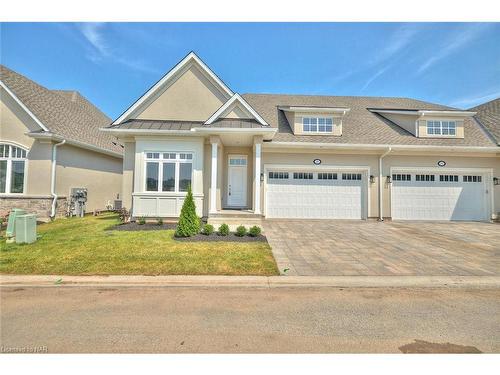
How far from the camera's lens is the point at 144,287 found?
4879 millimetres

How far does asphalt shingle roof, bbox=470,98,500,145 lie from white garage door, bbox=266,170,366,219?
324 inches

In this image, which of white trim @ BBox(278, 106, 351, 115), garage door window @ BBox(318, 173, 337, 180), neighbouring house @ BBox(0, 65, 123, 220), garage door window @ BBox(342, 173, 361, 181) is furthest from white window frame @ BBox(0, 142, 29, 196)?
garage door window @ BBox(342, 173, 361, 181)

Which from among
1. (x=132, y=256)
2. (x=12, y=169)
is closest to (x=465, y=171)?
(x=132, y=256)

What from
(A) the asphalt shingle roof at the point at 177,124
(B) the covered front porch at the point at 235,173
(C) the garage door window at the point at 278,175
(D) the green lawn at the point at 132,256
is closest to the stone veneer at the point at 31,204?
(D) the green lawn at the point at 132,256

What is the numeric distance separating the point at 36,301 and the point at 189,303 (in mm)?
2623

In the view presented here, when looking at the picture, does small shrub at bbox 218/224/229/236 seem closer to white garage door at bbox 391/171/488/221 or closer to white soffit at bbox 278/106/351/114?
white soffit at bbox 278/106/351/114

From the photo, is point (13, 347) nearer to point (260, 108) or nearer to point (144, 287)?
point (144, 287)

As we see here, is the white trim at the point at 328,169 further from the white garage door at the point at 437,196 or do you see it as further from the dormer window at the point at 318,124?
the dormer window at the point at 318,124

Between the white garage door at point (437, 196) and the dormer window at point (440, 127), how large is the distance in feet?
8.25

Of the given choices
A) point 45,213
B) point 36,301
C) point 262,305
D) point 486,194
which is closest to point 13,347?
point 36,301

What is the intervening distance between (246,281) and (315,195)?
9006 mm

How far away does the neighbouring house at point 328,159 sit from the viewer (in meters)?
11.9

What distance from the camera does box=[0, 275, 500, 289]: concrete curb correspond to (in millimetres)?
4977

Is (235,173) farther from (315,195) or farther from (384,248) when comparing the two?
(384,248)
